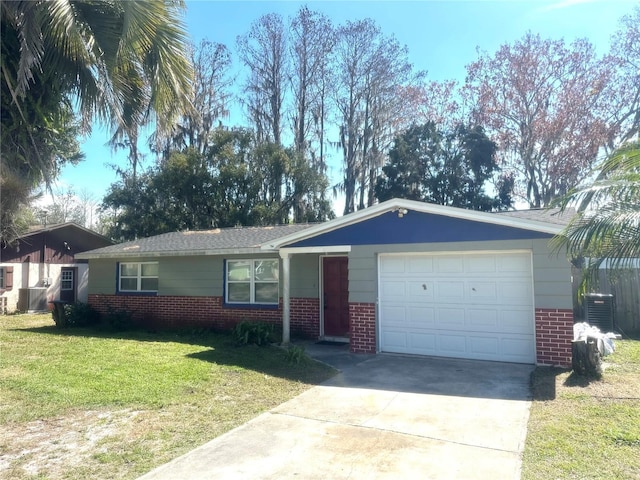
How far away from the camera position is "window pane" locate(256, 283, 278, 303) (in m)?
12.4

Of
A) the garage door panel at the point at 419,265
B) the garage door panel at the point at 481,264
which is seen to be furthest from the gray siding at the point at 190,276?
the garage door panel at the point at 481,264

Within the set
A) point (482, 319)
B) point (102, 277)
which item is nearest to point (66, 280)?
point (102, 277)

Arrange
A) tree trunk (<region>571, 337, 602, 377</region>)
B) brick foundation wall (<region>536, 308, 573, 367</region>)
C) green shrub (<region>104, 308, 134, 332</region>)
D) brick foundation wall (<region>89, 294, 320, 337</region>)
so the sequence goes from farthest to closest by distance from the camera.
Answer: green shrub (<region>104, 308, 134, 332</region>) → brick foundation wall (<region>89, 294, 320, 337</region>) → brick foundation wall (<region>536, 308, 573, 367</region>) → tree trunk (<region>571, 337, 602, 377</region>)

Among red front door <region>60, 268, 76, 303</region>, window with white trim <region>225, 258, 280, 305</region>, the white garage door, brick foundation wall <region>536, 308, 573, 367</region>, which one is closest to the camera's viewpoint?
brick foundation wall <region>536, 308, 573, 367</region>

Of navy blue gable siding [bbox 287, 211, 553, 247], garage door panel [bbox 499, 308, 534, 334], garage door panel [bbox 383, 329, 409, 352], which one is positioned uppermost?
navy blue gable siding [bbox 287, 211, 553, 247]

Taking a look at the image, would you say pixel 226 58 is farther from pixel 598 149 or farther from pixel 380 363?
pixel 380 363

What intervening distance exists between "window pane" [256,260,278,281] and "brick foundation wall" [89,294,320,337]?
854 millimetres

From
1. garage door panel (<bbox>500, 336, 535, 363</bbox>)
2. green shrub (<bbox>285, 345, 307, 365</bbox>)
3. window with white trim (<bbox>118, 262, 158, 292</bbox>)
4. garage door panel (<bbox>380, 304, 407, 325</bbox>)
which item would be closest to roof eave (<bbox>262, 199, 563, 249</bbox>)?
garage door panel (<bbox>380, 304, 407, 325</bbox>)

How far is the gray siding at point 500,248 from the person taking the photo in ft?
26.3

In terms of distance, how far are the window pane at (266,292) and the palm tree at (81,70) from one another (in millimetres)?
6307

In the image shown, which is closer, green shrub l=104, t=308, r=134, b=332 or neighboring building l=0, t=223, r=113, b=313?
green shrub l=104, t=308, r=134, b=332

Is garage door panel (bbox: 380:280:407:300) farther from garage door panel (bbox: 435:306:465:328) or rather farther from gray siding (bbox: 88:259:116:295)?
gray siding (bbox: 88:259:116:295)

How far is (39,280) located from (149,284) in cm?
872

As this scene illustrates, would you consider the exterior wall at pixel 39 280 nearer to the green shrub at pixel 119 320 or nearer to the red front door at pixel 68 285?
the red front door at pixel 68 285
